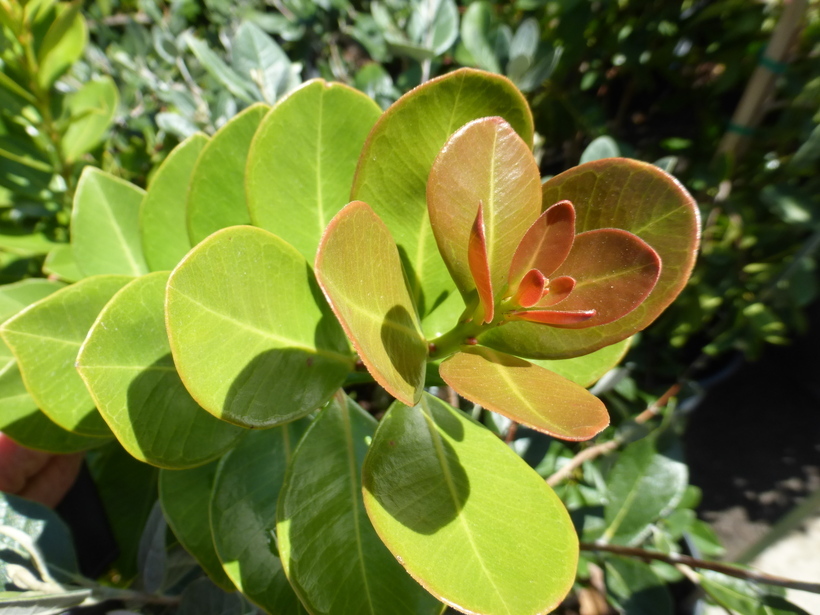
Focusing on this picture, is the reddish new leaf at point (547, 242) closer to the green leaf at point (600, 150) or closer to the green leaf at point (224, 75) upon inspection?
the green leaf at point (600, 150)

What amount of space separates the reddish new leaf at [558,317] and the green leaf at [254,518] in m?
0.36

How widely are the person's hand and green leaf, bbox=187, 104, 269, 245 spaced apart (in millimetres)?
622

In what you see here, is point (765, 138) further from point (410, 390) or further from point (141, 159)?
point (141, 159)

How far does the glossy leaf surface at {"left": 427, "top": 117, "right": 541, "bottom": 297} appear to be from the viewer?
1.58 feet

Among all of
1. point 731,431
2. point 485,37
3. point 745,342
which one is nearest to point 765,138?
point 745,342

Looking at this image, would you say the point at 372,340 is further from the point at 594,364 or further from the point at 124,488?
the point at 124,488

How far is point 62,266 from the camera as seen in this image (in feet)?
3.50

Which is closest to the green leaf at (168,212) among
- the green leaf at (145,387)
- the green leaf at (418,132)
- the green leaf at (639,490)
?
the green leaf at (145,387)

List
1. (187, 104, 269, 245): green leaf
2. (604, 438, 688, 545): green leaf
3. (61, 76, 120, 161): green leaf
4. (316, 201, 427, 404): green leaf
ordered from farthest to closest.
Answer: (61, 76, 120, 161): green leaf, (604, 438, 688, 545): green leaf, (187, 104, 269, 245): green leaf, (316, 201, 427, 404): green leaf

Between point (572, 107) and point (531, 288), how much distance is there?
141 centimetres

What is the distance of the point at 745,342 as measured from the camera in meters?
1.72

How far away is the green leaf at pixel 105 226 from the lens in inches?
32.5

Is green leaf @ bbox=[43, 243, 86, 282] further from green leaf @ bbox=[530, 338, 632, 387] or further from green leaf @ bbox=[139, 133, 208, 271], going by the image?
green leaf @ bbox=[530, 338, 632, 387]

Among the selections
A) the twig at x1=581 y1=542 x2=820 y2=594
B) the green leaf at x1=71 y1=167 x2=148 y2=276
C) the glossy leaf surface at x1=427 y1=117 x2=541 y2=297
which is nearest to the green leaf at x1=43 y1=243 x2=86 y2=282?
the green leaf at x1=71 y1=167 x2=148 y2=276
